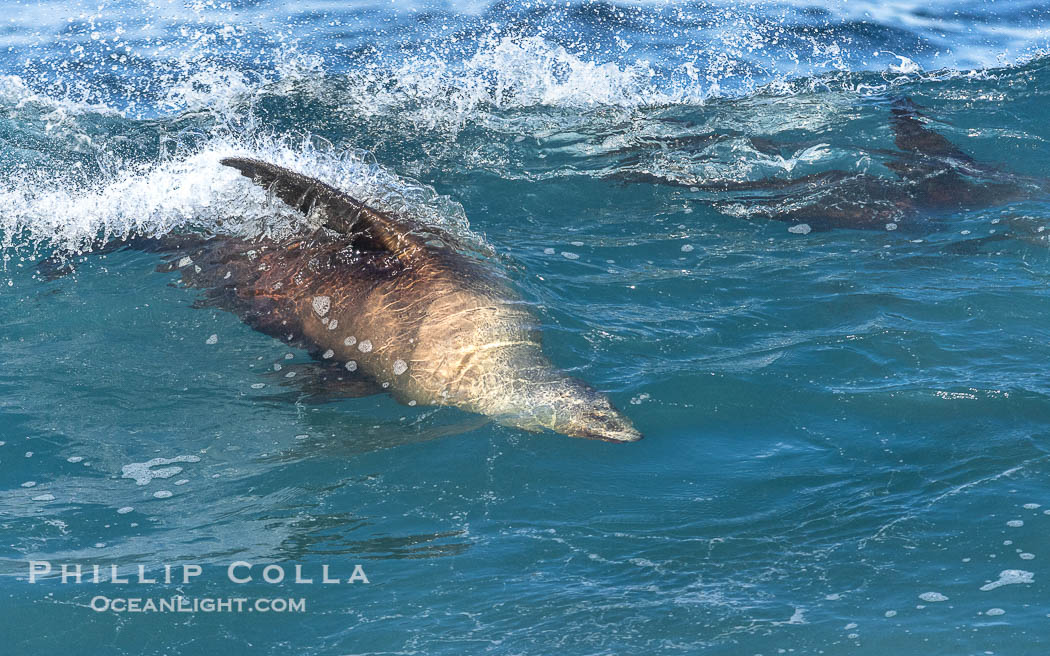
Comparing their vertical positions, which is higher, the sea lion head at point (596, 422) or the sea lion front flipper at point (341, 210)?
the sea lion front flipper at point (341, 210)

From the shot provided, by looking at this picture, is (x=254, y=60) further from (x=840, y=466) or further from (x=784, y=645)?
(x=784, y=645)

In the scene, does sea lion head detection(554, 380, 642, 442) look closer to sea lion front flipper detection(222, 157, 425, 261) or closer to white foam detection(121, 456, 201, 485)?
sea lion front flipper detection(222, 157, 425, 261)

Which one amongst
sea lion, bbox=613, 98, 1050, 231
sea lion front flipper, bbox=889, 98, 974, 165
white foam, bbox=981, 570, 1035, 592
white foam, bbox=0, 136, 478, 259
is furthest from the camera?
sea lion front flipper, bbox=889, 98, 974, 165

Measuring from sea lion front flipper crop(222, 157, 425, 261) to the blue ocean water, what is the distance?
585 millimetres

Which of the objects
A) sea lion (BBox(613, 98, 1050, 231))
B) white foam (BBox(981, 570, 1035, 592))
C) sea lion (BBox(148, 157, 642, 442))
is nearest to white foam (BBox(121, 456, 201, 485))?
sea lion (BBox(148, 157, 642, 442))

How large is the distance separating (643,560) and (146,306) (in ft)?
14.6

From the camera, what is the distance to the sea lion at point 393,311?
6043mm

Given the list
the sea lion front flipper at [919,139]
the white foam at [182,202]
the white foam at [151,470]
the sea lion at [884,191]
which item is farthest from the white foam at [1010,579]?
the sea lion front flipper at [919,139]

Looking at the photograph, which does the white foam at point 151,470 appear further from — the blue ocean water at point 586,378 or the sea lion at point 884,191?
the sea lion at point 884,191

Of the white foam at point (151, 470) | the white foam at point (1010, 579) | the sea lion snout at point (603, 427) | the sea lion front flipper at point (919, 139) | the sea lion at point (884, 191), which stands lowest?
the white foam at point (1010, 579)

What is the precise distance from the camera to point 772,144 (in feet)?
33.3

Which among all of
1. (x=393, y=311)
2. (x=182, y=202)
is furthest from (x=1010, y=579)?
(x=182, y=202)

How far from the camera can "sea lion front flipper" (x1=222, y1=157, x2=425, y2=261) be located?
7176 mm

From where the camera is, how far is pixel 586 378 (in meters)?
6.32
